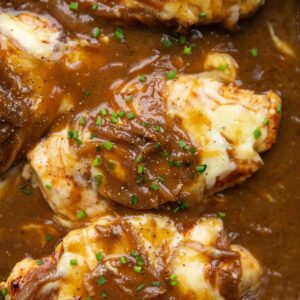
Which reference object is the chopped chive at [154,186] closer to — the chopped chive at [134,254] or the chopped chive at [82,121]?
the chopped chive at [134,254]

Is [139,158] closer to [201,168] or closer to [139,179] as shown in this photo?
[139,179]

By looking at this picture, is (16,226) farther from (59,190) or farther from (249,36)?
(249,36)

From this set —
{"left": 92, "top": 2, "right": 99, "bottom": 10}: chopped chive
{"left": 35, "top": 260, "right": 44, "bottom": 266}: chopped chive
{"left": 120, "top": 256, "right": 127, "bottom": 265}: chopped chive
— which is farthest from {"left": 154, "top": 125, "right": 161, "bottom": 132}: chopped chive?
{"left": 35, "top": 260, "right": 44, "bottom": 266}: chopped chive

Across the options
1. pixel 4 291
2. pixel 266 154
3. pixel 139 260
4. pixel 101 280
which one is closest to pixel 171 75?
pixel 266 154

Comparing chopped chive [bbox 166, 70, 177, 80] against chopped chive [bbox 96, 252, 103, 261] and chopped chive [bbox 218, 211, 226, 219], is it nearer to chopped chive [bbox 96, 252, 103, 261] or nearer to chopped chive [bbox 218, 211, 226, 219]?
chopped chive [bbox 218, 211, 226, 219]

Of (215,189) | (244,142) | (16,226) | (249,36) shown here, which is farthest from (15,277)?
(249,36)
